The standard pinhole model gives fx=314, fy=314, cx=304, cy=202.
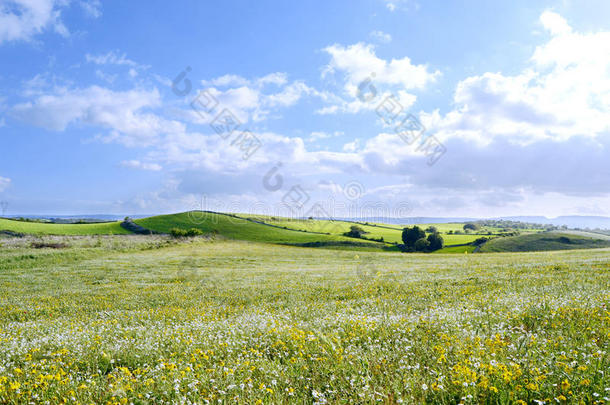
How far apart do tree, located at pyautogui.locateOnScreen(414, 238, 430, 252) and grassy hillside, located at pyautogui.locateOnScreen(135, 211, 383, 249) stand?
1187 centimetres

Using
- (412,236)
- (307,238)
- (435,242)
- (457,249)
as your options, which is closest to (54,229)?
(307,238)

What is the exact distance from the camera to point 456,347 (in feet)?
20.0

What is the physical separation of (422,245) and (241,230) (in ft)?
188

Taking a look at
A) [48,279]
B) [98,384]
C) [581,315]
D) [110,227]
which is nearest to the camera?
[98,384]

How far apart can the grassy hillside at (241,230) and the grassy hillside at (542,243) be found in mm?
35624

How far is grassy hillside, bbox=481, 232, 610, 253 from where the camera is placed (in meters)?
90.9

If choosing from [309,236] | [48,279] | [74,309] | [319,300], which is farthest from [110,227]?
[319,300]

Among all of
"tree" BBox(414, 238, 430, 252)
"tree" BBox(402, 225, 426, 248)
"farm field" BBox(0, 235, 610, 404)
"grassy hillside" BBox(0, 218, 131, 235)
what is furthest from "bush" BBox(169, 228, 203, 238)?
"farm field" BBox(0, 235, 610, 404)

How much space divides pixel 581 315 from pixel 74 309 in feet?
64.6

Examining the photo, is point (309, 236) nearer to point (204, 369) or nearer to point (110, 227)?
point (110, 227)

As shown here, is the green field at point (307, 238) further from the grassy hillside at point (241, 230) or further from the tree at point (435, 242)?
the tree at point (435, 242)

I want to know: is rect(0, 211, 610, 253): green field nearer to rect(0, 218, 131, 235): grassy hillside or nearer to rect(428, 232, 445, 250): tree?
rect(0, 218, 131, 235): grassy hillside

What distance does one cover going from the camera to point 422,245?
311 ft

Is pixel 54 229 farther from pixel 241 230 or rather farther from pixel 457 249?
pixel 457 249
